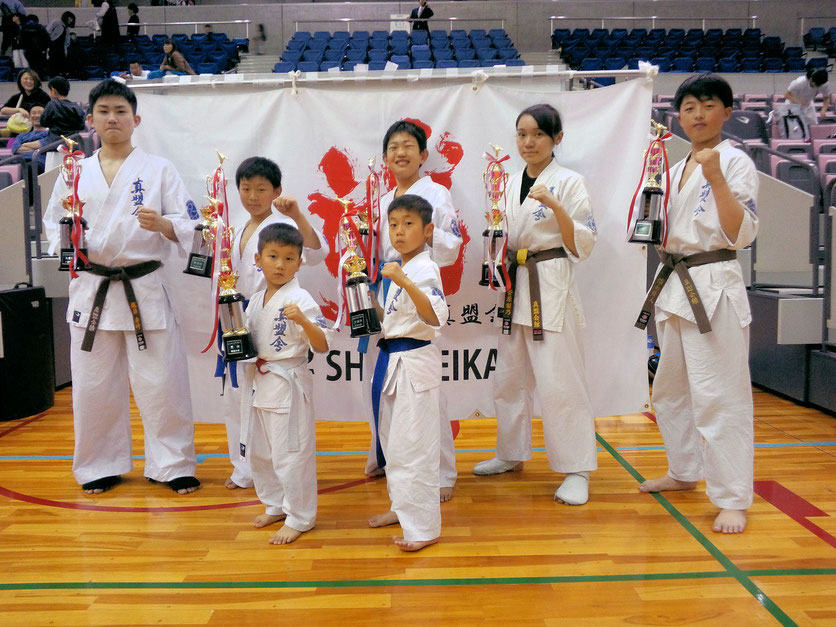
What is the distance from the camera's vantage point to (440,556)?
2.75m

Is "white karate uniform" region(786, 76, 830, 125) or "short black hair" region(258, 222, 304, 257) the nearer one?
"short black hair" region(258, 222, 304, 257)

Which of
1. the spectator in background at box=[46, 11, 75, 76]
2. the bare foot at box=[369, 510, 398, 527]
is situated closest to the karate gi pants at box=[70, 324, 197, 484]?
the bare foot at box=[369, 510, 398, 527]

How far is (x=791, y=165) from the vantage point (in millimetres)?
6121

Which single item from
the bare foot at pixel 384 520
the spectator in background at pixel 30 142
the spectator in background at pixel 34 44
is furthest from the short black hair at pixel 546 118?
the spectator in background at pixel 34 44

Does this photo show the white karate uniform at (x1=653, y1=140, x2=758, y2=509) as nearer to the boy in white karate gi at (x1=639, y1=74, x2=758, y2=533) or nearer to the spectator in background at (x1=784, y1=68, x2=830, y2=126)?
the boy in white karate gi at (x1=639, y1=74, x2=758, y2=533)

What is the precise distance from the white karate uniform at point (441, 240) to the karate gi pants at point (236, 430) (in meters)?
0.63

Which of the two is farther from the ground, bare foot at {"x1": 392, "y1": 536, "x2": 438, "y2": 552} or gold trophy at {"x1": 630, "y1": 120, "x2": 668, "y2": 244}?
gold trophy at {"x1": 630, "y1": 120, "x2": 668, "y2": 244}

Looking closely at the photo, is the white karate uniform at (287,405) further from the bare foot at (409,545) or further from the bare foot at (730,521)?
the bare foot at (730,521)

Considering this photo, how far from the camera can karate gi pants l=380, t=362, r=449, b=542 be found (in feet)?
9.09

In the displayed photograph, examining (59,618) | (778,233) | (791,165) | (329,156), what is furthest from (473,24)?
(59,618)

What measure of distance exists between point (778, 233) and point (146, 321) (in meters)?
4.08

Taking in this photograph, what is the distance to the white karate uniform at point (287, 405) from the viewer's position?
2.88m

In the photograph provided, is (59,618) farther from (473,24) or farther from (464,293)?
(473,24)

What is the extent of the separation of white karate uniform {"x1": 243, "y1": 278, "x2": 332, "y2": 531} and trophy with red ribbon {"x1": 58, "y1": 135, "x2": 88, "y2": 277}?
0.89 metres
